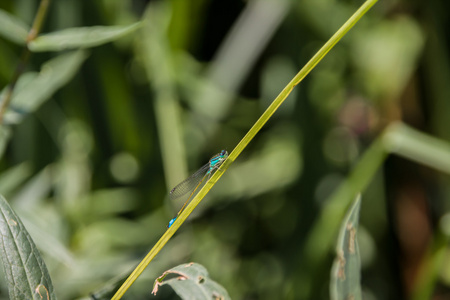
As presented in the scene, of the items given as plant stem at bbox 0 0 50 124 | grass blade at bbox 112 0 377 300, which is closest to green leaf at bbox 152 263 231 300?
grass blade at bbox 112 0 377 300

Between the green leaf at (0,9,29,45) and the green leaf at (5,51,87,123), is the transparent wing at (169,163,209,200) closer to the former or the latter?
the green leaf at (5,51,87,123)

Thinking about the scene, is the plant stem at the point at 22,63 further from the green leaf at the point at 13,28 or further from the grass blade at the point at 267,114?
the grass blade at the point at 267,114

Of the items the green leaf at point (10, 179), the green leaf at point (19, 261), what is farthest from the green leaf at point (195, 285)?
the green leaf at point (10, 179)

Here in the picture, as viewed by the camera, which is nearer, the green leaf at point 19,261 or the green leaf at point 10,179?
the green leaf at point 19,261

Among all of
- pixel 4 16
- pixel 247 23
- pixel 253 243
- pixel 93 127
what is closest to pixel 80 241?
pixel 93 127

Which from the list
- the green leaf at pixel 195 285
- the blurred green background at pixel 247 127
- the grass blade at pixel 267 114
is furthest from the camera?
the blurred green background at pixel 247 127

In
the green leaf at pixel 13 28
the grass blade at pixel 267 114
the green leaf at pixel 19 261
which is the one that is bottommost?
the green leaf at pixel 19 261
